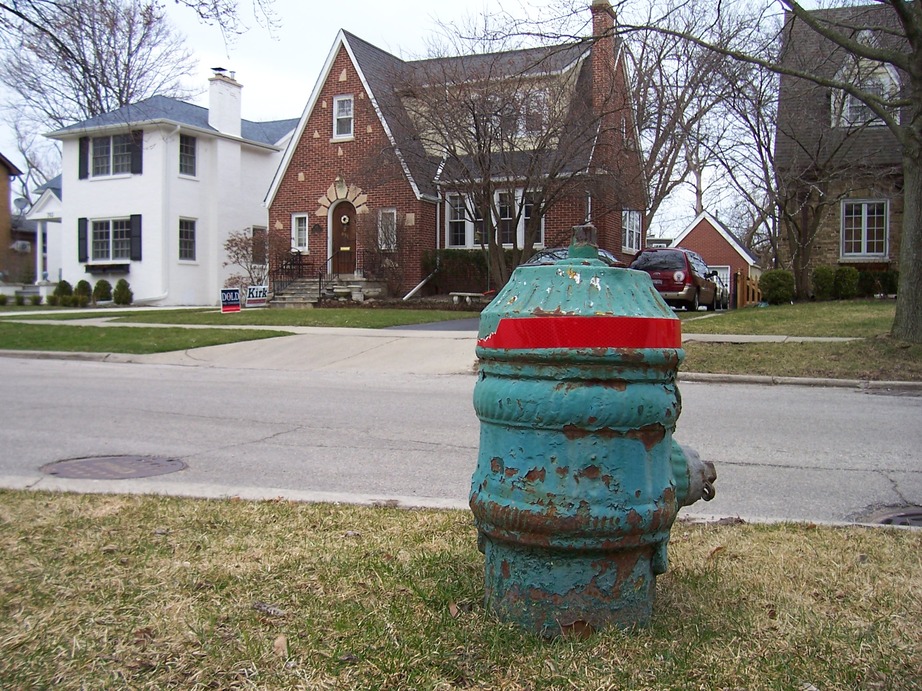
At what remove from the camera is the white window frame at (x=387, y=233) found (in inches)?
1057

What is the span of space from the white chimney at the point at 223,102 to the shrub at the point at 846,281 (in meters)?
22.5

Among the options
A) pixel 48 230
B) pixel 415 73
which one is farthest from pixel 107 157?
pixel 415 73

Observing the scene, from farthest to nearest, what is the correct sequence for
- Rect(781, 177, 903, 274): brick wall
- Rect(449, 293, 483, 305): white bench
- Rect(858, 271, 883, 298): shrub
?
1. Rect(449, 293, 483, 305): white bench
2. Rect(858, 271, 883, 298): shrub
3. Rect(781, 177, 903, 274): brick wall

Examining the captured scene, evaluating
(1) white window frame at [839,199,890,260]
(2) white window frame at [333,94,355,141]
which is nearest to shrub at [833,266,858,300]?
(1) white window frame at [839,199,890,260]

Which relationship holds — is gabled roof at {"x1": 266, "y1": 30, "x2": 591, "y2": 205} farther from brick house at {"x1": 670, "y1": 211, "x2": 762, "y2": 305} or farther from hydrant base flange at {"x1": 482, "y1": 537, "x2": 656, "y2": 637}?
brick house at {"x1": 670, "y1": 211, "x2": 762, "y2": 305}

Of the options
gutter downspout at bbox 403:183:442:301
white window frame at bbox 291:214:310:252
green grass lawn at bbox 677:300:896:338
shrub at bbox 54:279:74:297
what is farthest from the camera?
shrub at bbox 54:279:74:297

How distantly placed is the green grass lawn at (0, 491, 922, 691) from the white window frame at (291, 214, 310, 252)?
25.5m

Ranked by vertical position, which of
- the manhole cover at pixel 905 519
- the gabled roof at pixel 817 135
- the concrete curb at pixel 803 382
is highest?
Answer: the gabled roof at pixel 817 135

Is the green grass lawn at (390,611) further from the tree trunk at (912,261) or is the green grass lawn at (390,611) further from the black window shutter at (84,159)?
the black window shutter at (84,159)

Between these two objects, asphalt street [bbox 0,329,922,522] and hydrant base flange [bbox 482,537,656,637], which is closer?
hydrant base flange [bbox 482,537,656,637]

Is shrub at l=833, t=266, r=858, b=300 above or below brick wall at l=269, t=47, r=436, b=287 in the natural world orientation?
below

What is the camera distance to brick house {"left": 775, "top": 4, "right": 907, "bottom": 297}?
2359 centimetres

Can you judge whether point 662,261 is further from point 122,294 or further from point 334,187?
point 122,294

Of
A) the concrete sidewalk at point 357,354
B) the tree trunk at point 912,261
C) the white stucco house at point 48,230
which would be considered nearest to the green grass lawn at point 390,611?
the concrete sidewalk at point 357,354
